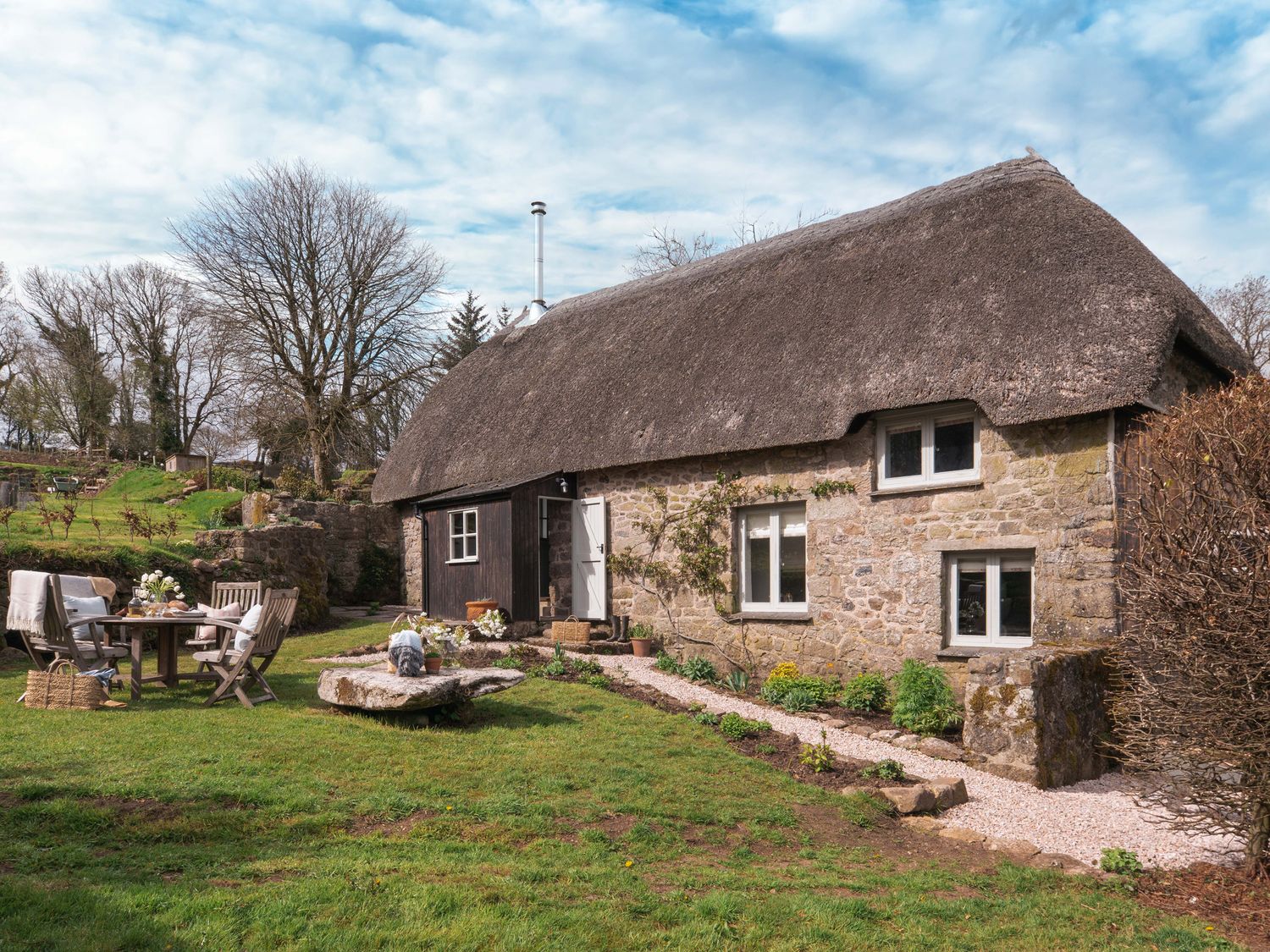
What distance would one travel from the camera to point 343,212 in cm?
2481

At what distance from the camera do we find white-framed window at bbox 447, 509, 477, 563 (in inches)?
525

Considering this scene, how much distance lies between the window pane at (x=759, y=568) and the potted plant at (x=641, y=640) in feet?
5.23

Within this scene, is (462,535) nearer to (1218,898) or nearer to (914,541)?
(914,541)

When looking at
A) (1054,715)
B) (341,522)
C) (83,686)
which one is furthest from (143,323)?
(1054,715)

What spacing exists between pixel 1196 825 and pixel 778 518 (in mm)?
6017

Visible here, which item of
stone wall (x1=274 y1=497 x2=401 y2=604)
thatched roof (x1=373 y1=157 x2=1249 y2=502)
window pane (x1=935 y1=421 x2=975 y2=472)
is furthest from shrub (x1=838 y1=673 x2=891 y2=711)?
stone wall (x1=274 y1=497 x2=401 y2=604)

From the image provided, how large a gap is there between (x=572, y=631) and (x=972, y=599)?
17.1 ft

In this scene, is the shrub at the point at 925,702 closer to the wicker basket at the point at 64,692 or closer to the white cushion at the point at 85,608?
the wicker basket at the point at 64,692

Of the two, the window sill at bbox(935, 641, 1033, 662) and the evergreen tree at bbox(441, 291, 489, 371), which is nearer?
the window sill at bbox(935, 641, 1033, 662)

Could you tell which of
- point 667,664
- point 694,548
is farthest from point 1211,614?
point 694,548

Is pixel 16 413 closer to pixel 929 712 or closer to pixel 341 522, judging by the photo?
pixel 341 522

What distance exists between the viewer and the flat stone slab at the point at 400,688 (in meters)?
7.04

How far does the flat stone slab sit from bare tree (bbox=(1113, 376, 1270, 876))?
16.1 feet

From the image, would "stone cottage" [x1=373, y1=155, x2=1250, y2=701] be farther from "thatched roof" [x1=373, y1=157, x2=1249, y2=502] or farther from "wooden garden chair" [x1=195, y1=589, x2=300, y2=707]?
"wooden garden chair" [x1=195, y1=589, x2=300, y2=707]
